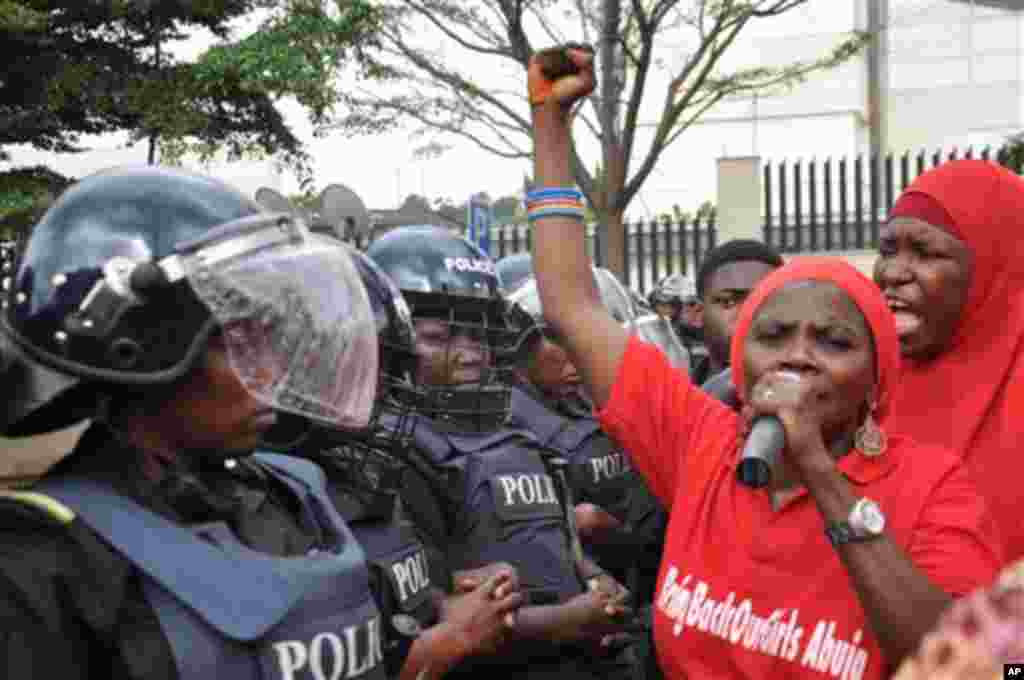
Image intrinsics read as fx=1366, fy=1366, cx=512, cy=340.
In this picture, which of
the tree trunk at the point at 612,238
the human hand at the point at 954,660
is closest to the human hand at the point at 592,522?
the human hand at the point at 954,660

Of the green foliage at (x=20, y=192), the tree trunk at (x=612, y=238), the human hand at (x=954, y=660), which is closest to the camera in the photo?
the human hand at (x=954, y=660)

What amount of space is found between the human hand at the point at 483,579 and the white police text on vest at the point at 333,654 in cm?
89

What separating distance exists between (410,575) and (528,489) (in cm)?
85

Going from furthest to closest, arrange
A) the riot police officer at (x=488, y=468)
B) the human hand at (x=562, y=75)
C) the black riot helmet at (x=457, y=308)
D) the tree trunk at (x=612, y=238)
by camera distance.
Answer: the tree trunk at (x=612, y=238) < the black riot helmet at (x=457, y=308) < the riot police officer at (x=488, y=468) < the human hand at (x=562, y=75)

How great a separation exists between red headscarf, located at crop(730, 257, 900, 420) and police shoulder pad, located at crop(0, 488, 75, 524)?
143cm

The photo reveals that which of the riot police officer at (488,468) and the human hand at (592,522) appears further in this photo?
the human hand at (592,522)

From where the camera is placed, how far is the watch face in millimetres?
2359

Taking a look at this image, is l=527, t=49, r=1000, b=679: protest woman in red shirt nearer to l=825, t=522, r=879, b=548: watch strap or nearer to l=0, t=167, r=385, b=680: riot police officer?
l=825, t=522, r=879, b=548: watch strap

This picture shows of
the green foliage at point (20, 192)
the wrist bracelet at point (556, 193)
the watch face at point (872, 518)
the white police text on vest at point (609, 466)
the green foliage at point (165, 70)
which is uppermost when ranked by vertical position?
the green foliage at point (165, 70)

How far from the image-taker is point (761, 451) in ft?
7.72

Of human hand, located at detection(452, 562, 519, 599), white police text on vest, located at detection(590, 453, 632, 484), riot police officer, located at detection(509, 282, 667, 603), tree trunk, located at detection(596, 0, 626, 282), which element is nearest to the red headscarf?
human hand, located at detection(452, 562, 519, 599)

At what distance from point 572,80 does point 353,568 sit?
130 centimetres

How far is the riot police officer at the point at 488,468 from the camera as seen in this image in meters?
3.41

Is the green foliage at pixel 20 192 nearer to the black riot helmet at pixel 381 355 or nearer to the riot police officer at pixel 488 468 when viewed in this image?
the riot police officer at pixel 488 468
